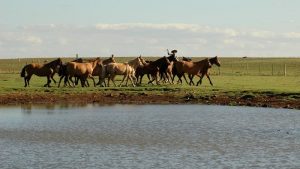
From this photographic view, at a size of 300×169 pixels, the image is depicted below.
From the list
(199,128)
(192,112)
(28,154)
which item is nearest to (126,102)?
(192,112)

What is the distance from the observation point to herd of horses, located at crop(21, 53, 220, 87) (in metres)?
43.4

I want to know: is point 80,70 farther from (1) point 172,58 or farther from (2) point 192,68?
(2) point 192,68

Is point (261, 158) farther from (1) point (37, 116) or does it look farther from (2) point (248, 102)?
(2) point (248, 102)

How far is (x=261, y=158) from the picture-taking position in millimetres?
17609

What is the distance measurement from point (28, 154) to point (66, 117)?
34.1 ft

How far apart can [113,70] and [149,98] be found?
22.8ft

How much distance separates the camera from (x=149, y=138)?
2169 centimetres

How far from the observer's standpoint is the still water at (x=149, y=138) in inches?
678

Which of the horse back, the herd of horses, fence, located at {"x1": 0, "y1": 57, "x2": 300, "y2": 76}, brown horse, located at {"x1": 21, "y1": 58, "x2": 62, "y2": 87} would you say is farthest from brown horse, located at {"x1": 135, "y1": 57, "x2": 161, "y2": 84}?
fence, located at {"x1": 0, "y1": 57, "x2": 300, "y2": 76}

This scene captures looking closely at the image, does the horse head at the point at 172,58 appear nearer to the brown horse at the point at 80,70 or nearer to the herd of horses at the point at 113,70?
the herd of horses at the point at 113,70

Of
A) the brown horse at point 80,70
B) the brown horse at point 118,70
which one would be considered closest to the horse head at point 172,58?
the brown horse at point 118,70

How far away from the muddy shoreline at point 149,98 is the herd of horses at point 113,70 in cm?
491

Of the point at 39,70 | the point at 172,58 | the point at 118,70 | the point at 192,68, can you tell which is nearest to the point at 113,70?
the point at 118,70

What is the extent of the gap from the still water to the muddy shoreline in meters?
2.47
